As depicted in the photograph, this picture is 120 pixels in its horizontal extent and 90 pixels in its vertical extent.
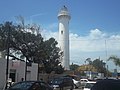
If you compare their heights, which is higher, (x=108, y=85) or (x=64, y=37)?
(x=64, y=37)

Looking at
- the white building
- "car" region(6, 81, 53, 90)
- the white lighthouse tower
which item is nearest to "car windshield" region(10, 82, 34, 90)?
"car" region(6, 81, 53, 90)

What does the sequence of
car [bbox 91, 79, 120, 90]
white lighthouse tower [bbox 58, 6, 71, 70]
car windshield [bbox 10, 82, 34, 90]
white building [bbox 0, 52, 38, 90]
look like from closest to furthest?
car [bbox 91, 79, 120, 90], car windshield [bbox 10, 82, 34, 90], white building [bbox 0, 52, 38, 90], white lighthouse tower [bbox 58, 6, 71, 70]

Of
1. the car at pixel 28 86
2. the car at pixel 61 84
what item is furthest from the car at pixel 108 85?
the car at pixel 61 84

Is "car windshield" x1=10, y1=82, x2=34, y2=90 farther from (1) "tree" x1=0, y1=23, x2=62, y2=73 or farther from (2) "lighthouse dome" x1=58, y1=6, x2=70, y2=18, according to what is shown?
(2) "lighthouse dome" x1=58, y1=6, x2=70, y2=18

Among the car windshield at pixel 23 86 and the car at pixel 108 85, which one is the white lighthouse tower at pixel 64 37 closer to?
the car windshield at pixel 23 86

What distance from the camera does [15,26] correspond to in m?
64.1

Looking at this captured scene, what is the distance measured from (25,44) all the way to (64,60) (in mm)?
20845

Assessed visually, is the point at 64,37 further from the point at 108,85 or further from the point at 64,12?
the point at 108,85

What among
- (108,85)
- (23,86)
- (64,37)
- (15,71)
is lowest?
(23,86)

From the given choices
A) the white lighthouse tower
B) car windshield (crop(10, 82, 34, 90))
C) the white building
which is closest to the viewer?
car windshield (crop(10, 82, 34, 90))

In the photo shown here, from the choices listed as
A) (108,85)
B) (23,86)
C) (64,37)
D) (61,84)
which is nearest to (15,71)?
(61,84)

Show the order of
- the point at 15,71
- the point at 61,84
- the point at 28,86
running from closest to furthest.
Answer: the point at 28,86, the point at 61,84, the point at 15,71

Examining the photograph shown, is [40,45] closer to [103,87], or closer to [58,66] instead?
[58,66]

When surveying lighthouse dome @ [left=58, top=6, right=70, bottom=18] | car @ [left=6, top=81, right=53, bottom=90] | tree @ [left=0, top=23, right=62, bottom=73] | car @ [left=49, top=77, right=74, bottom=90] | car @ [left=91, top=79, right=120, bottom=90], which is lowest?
car @ [left=49, top=77, right=74, bottom=90]
